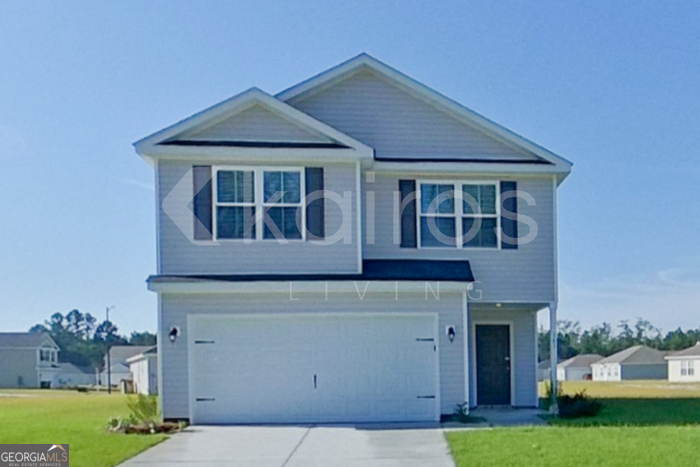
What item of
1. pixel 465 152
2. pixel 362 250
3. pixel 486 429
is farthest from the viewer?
pixel 465 152

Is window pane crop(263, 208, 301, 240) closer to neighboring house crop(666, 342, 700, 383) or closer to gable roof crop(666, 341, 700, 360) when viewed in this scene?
neighboring house crop(666, 342, 700, 383)

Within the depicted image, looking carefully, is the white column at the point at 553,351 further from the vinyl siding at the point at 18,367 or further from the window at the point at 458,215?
the vinyl siding at the point at 18,367

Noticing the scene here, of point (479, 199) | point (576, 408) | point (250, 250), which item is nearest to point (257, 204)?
point (250, 250)

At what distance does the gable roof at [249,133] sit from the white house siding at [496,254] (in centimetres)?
159

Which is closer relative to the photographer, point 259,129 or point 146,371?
point 259,129

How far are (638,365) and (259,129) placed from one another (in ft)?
219

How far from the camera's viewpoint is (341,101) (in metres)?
16.4

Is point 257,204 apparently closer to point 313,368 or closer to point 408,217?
point 408,217

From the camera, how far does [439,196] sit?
15.7 meters

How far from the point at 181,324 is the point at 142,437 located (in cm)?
260

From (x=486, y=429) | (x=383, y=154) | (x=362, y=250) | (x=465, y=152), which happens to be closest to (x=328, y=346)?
(x=362, y=250)

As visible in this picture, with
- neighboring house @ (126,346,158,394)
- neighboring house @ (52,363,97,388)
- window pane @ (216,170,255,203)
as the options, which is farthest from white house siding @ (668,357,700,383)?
neighboring house @ (52,363,97,388)

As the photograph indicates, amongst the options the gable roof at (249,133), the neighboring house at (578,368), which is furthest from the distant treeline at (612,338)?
the gable roof at (249,133)

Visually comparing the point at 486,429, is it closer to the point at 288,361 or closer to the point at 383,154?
the point at 288,361
